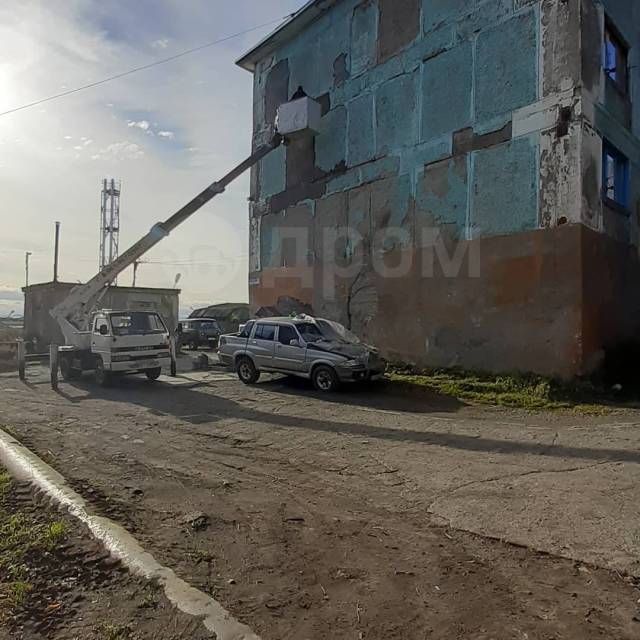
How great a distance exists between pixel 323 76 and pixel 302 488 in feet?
A: 51.7

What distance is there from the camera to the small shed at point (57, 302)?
26.1 meters

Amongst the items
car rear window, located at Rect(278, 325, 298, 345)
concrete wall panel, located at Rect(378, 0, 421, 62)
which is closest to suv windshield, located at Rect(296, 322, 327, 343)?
car rear window, located at Rect(278, 325, 298, 345)

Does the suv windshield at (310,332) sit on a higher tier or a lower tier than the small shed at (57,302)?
lower

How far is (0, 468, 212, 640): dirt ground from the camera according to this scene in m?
2.86

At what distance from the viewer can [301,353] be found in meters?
12.5

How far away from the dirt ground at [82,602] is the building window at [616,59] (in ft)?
46.1

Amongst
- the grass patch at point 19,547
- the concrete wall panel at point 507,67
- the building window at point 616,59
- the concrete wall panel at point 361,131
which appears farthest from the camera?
the concrete wall panel at point 361,131

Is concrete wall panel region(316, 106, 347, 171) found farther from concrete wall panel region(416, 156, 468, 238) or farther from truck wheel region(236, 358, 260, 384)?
truck wheel region(236, 358, 260, 384)

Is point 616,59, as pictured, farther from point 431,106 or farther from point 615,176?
point 431,106

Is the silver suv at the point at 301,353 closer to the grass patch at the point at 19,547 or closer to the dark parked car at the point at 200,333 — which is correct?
the grass patch at the point at 19,547

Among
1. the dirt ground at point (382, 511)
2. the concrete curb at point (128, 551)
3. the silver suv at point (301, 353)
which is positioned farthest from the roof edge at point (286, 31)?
the concrete curb at point (128, 551)

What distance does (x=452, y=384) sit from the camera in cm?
1219

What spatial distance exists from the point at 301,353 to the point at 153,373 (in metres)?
4.53

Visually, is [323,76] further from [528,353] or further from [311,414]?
[311,414]
